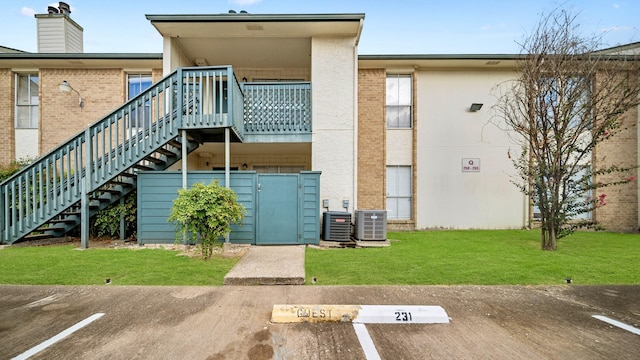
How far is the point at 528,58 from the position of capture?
7148mm

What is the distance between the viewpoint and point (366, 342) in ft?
9.55

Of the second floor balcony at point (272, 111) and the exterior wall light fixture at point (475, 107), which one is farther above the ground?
the exterior wall light fixture at point (475, 107)

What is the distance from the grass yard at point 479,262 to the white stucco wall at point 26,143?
37.5ft

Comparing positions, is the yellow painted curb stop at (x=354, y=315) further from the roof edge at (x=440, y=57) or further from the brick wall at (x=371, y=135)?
the roof edge at (x=440, y=57)

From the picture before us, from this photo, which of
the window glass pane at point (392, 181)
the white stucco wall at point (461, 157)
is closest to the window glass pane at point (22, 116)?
the window glass pane at point (392, 181)

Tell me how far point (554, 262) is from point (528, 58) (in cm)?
504

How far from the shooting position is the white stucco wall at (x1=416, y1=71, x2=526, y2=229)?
10.3 metres

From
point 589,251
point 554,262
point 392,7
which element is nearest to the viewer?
point 554,262

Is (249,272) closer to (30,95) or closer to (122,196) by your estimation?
(122,196)

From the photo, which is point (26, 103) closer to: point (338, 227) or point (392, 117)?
point (338, 227)

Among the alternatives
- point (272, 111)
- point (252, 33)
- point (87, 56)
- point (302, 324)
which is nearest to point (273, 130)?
point (272, 111)

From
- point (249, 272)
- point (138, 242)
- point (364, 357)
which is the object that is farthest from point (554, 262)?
point (138, 242)

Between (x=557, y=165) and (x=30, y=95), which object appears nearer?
(x=557, y=165)

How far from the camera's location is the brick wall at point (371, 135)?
396 inches
